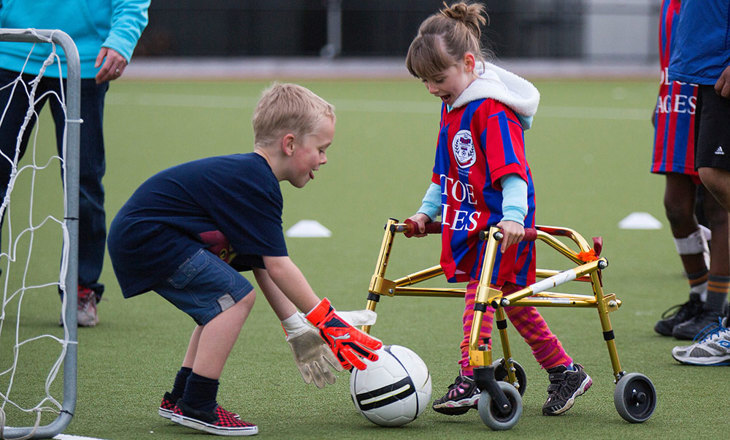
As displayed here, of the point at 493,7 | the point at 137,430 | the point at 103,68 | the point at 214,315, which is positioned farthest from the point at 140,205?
the point at 493,7

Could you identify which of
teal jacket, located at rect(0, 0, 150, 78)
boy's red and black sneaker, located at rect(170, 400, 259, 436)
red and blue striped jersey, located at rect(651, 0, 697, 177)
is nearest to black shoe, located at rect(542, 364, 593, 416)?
boy's red and black sneaker, located at rect(170, 400, 259, 436)

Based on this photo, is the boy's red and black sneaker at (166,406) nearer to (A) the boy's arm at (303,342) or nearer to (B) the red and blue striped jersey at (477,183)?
(A) the boy's arm at (303,342)

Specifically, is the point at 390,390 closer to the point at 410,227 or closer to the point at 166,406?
the point at 410,227

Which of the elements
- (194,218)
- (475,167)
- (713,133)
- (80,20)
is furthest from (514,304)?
(80,20)

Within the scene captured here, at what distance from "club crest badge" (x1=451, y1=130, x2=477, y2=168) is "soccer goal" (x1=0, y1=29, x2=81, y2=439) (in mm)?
1309

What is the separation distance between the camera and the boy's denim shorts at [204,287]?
3.57 metres

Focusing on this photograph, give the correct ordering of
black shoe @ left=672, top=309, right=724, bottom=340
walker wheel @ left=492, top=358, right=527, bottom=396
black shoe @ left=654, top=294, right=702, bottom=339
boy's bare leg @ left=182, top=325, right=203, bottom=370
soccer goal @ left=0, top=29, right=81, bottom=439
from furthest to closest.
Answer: black shoe @ left=654, top=294, right=702, bottom=339 → black shoe @ left=672, top=309, right=724, bottom=340 → walker wheel @ left=492, top=358, right=527, bottom=396 → boy's bare leg @ left=182, top=325, right=203, bottom=370 → soccer goal @ left=0, top=29, right=81, bottom=439

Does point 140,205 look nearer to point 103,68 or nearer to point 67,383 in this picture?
point 67,383

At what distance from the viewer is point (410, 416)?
146 inches

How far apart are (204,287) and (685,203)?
272cm

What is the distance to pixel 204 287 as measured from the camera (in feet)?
11.7

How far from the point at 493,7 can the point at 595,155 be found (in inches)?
691

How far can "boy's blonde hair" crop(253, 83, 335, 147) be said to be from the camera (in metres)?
3.67

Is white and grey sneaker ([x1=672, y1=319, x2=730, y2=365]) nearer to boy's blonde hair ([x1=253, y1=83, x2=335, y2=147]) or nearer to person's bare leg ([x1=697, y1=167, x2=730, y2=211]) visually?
person's bare leg ([x1=697, y1=167, x2=730, y2=211])
